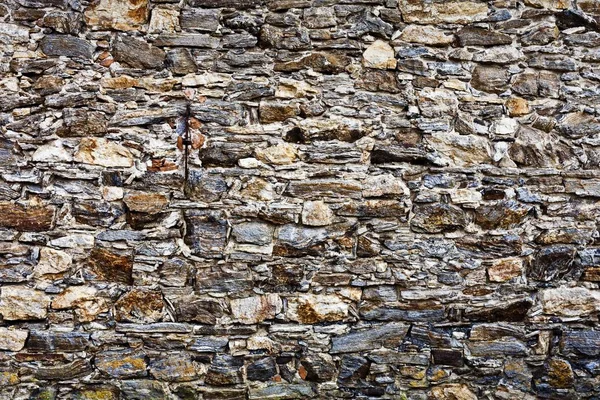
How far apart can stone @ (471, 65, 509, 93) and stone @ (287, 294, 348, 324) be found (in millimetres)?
1472

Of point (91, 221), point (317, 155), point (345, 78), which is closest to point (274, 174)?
point (317, 155)

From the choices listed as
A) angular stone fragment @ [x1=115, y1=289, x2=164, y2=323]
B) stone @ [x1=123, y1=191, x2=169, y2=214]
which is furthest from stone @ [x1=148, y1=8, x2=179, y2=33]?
angular stone fragment @ [x1=115, y1=289, x2=164, y2=323]

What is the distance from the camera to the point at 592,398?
294 centimetres

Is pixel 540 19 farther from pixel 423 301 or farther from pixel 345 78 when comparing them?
pixel 423 301

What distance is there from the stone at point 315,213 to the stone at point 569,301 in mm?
1326

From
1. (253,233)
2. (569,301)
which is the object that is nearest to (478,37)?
(569,301)

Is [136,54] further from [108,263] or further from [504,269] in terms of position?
[504,269]

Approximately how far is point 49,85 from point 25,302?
1199mm

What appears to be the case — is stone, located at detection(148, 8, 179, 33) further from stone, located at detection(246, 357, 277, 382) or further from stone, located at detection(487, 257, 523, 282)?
stone, located at detection(487, 257, 523, 282)

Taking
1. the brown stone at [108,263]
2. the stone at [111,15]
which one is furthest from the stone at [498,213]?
the stone at [111,15]

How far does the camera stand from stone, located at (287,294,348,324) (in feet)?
9.36

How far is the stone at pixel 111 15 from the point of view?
2.85m

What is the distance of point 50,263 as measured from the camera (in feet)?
9.16

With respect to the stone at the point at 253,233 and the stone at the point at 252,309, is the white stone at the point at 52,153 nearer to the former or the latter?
the stone at the point at 253,233
